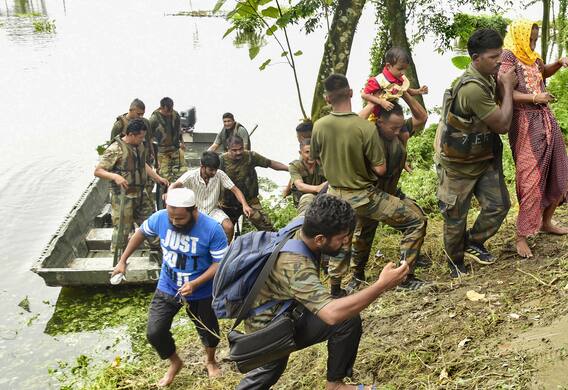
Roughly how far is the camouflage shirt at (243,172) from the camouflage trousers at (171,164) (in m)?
2.48

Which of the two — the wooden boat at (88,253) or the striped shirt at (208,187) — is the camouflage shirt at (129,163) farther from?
the striped shirt at (208,187)

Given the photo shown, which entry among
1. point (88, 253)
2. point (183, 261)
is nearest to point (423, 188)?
point (183, 261)

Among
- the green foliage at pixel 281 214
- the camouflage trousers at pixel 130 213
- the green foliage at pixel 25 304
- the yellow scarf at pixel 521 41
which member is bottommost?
the green foliage at pixel 25 304

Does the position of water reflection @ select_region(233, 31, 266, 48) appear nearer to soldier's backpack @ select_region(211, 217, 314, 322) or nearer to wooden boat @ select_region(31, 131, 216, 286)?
wooden boat @ select_region(31, 131, 216, 286)

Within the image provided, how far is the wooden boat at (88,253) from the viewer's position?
289 inches

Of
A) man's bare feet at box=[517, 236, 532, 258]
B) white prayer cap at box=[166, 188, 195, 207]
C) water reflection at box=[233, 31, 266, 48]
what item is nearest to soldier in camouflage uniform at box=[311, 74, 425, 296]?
man's bare feet at box=[517, 236, 532, 258]

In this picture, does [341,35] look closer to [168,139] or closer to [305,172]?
[168,139]

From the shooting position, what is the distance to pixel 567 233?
16.7 feet

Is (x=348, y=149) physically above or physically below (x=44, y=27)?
below

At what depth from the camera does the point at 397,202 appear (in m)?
4.79

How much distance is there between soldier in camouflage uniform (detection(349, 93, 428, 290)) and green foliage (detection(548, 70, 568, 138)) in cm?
469

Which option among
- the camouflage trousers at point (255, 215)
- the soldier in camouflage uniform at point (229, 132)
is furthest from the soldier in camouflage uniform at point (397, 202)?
the soldier in camouflage uniform at point (229, 132)

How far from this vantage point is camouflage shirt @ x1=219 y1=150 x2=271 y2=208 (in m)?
7.50

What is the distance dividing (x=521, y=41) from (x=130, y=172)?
5192mm
